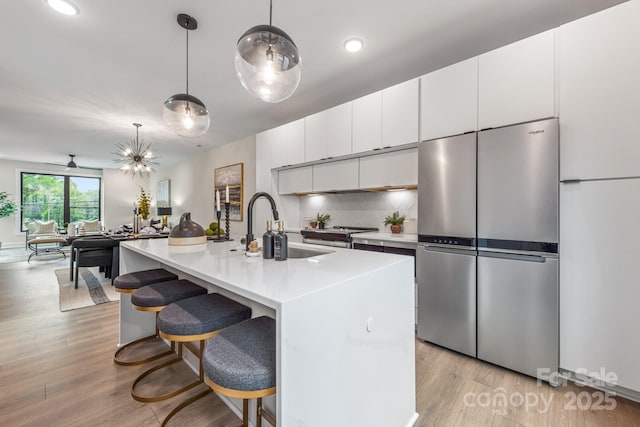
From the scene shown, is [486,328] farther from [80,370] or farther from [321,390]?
[80,370]

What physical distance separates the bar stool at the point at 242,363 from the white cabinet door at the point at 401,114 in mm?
2203

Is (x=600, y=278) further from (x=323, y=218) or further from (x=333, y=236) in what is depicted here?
(x=323, y=218)

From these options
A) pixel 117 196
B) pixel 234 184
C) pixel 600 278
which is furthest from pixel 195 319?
pixel 117 196

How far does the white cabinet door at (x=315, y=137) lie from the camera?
10.9ft

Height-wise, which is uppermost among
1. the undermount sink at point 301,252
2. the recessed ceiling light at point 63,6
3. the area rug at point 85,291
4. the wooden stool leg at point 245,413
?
the recessed ceiling light at point 63,6

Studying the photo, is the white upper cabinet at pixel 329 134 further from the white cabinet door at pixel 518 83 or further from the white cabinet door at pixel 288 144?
the white cabinet door at pixel 518 83

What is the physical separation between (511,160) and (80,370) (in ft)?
11.5

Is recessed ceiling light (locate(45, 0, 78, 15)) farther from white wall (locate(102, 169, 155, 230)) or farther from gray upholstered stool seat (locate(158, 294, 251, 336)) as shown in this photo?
white wall (locate(102, 169, 155, 230))

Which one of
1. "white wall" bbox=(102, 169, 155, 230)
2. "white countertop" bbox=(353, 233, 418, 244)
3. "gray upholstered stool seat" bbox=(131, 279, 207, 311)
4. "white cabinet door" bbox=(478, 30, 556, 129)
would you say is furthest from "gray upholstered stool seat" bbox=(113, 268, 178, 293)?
"white wall" bbox=(102, 169, 155, 230)

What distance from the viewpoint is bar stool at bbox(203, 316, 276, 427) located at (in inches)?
33.4

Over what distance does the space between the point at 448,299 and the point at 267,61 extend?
2205mm

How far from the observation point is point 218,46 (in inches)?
92.5

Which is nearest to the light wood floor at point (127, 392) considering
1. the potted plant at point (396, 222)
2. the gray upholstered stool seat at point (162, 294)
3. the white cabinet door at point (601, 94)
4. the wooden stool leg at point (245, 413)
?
the wooden stool leg at point (245, 413)

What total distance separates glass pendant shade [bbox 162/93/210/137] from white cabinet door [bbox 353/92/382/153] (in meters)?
1.59
